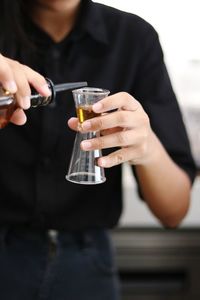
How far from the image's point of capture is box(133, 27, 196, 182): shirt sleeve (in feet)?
2.53

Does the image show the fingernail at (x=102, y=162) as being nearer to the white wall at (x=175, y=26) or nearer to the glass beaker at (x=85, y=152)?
the glass beaker at (x=85, y=152)

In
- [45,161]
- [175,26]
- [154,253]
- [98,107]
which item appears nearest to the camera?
[98,107]

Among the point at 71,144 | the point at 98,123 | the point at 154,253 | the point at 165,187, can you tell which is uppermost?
the point at 98,123

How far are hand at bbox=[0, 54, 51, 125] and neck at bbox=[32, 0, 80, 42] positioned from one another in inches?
3.5

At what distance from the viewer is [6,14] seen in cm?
75

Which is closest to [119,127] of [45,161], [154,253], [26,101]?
[26,101]

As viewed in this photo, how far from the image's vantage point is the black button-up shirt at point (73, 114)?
2.54 feet

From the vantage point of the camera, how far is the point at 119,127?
0.68m

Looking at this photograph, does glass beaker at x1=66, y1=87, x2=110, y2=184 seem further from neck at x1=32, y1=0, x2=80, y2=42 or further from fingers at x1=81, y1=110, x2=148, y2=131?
neck at x1=32, y1=0, x2=80, y2=42

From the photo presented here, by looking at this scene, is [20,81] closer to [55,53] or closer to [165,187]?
[55,53]

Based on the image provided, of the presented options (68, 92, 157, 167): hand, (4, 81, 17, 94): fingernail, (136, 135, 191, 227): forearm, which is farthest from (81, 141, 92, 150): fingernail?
(136, 135, 191, 227): forearm

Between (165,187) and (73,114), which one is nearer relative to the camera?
(73,114)

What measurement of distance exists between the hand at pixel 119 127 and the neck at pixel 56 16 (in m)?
0.14

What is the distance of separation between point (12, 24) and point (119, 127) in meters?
0.21
